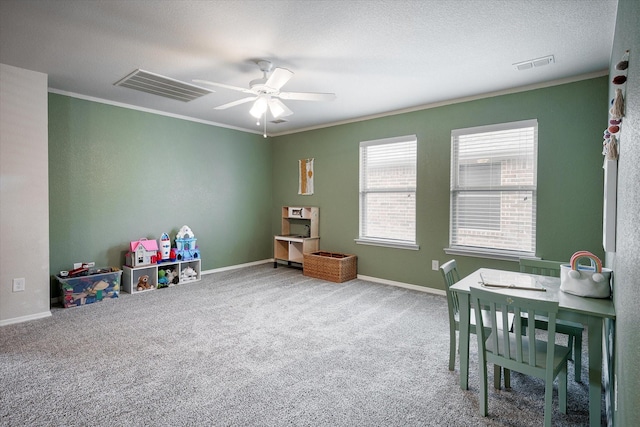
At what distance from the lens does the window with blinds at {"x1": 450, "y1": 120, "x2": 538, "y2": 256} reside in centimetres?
390

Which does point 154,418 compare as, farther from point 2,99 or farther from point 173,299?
point 2,99

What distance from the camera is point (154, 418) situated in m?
1.97

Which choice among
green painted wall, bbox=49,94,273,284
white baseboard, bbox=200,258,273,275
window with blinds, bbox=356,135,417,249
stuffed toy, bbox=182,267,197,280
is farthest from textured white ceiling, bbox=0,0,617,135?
white baseboard, bbox=200,258,273,275

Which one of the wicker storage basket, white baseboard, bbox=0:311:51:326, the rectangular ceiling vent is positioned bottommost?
white baseboard, bbox=0:311:51:326

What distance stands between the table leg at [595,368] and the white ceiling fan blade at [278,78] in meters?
2.60

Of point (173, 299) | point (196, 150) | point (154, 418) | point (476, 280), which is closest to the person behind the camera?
point (154, 418)

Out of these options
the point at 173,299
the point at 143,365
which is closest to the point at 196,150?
the point at 173,299

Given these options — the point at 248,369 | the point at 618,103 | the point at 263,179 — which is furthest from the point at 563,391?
the point at 263,179

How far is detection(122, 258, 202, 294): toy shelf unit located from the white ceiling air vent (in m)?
4.69

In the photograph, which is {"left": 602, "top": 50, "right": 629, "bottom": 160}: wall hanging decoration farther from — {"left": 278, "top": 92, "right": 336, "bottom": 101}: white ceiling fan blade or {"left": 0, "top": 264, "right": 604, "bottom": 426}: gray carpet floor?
{"left": 278, "top": 92, "right": 336, "bottom": 101}: white ceiling fan blade

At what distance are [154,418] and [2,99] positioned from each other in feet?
11.1

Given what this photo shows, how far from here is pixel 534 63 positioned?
3188 millimetres

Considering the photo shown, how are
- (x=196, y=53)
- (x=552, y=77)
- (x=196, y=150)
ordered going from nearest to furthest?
(x=196, y=53) < (x=552, y=77) < (x=196, y=150)

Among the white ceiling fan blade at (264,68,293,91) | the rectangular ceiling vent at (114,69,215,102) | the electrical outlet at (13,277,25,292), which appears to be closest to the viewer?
the white ceiling fan blade at (264,68,293,91)
